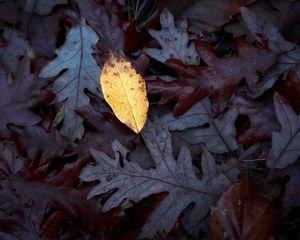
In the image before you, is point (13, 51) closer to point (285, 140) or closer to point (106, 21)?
point (106, 21)

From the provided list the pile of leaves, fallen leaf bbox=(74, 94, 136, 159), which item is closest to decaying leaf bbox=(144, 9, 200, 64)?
the pile of leaves

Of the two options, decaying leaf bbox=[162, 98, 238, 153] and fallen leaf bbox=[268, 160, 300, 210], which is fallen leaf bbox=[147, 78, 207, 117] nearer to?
decaying leaf bbox=[162, 98, 238, 153]

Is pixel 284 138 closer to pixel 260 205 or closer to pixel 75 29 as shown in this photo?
pixel 260 205

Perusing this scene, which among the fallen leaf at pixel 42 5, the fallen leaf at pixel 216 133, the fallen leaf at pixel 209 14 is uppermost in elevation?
the fallen leaf at pixel 42 5

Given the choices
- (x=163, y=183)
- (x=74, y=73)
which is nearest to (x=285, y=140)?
(x=163, y=183)

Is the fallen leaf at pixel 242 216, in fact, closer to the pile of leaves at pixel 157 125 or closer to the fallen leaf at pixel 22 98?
the pile of leaves at pixel 157 125

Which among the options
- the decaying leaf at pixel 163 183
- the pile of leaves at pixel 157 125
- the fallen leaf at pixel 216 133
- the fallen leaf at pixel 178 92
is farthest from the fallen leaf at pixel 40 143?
the fallen leaf at pixel 216 133
